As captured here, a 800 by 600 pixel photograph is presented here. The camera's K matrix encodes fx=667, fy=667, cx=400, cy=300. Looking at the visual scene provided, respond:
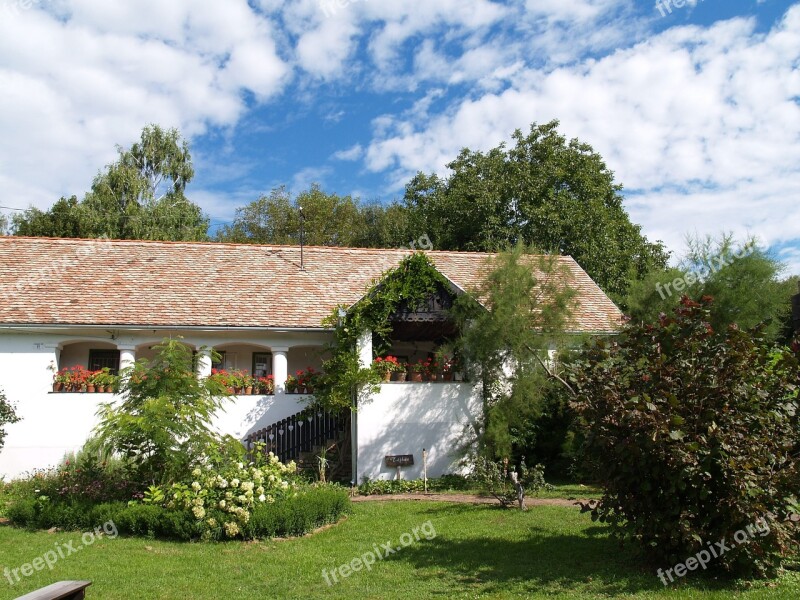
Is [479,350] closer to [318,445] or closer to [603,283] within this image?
[318,445]

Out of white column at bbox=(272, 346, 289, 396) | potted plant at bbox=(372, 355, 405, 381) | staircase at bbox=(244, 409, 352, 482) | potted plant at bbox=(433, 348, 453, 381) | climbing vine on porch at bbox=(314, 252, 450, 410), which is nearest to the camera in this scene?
climbing vine on porch at bbox=(314, 252, 450, 410)

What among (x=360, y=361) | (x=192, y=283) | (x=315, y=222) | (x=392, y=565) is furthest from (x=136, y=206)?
(x=392, y=565)

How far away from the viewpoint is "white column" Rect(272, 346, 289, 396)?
16.6 metres

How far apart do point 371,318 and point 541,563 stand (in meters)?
7.98

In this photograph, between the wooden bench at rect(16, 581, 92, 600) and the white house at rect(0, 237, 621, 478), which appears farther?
the white house at rect(0, 237, 621, 478)

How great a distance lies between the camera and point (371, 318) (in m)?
15.3

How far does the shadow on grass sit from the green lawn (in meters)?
0.01

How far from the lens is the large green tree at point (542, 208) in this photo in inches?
1202

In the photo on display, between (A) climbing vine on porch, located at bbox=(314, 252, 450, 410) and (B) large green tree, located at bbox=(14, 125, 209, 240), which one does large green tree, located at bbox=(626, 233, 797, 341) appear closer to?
(A) climbing vine on porch, located at bbox=(314, 252, 450, 410)

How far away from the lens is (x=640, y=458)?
287 inches

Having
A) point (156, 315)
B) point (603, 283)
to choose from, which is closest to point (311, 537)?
point (156, 315)

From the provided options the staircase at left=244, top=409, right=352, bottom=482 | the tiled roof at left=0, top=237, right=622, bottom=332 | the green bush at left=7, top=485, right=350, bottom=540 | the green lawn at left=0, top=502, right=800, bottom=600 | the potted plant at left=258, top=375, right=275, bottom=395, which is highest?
the tiled roof at left=0, top=237, right=622, bottom=332

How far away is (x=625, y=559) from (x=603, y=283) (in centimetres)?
2360

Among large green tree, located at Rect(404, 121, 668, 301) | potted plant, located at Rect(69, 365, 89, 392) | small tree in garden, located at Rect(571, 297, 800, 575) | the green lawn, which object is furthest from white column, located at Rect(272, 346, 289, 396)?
large green tree, located at Rect(404, 121, 668, 301)
